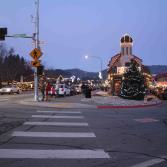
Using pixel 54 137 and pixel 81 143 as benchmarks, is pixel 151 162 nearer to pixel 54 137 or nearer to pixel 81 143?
pixel 81 143

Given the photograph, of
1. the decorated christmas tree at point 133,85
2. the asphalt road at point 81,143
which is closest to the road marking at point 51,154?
the asphalt road at point 81,143

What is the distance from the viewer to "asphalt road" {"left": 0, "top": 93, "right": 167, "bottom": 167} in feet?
33.9

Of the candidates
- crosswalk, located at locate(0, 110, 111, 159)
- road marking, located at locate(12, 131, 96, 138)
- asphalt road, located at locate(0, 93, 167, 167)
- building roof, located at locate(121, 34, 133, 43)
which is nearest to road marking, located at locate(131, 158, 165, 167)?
asphalt road, located at locate(0, 93, 167, 167)

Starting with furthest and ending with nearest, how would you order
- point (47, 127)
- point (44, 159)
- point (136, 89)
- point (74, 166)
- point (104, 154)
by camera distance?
point (136, 89)
point (47, 127)
point (104, 154)
point (44, 159)
point (74, 166)

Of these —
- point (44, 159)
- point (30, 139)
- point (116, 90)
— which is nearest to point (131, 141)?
point (30, 139)

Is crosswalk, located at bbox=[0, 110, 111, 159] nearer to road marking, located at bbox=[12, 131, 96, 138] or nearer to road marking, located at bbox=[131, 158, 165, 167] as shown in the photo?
road marking, located at bbox=[12, 131, 96, 138]

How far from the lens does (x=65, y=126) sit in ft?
56.0

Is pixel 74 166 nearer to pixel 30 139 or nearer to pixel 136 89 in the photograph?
pixel 30 139

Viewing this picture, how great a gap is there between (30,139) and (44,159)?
310 cm

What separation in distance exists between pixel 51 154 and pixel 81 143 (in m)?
1.98

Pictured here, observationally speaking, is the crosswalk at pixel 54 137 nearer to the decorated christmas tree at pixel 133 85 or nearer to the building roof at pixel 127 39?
the decorated christmas tree at pixel 133 85

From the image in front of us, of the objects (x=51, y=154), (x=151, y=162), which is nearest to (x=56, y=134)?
(x=51, y=154)

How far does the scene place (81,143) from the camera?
1295 centimetres

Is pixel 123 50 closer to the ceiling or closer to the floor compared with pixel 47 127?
closer to the ceiling
